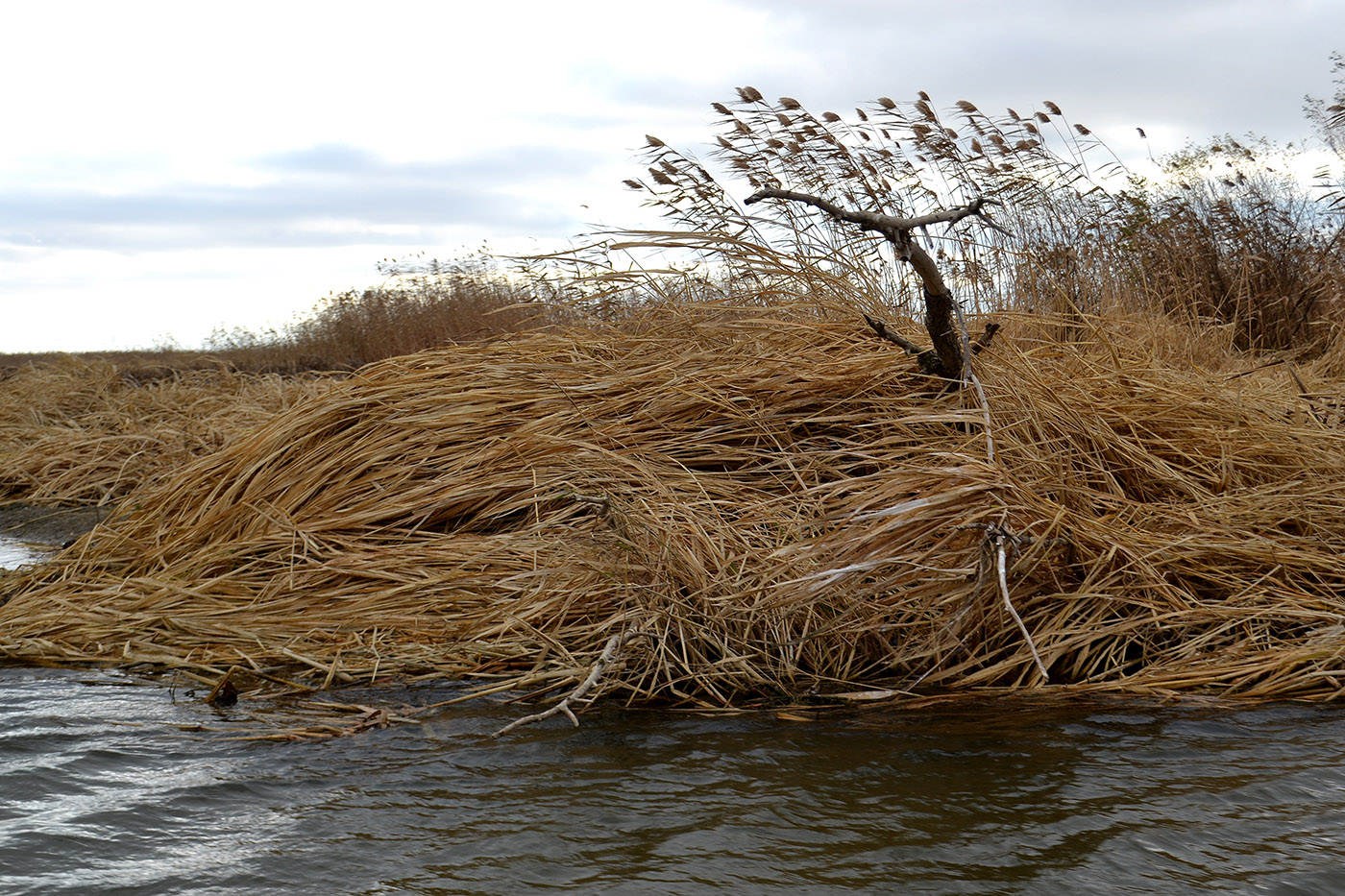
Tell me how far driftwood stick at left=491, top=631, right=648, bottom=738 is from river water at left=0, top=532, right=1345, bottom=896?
4 cm

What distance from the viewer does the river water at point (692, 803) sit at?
1500 millimetres

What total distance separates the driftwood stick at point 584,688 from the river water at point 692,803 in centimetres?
4

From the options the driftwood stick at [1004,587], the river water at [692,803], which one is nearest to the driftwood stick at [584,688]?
the river water at [692,803]

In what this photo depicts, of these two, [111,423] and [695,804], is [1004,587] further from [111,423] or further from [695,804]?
[111,423]

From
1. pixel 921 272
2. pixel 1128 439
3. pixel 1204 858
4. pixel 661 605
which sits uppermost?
pixel 921 272

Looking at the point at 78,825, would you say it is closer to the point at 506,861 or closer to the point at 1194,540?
the point at 506,861

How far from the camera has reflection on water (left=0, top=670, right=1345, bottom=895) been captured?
4.92 feet

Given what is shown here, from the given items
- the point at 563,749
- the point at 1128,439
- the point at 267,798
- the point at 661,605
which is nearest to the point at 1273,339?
the point at 1128,439

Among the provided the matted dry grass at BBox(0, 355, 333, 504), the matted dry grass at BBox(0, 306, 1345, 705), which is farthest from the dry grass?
the matted dry grass at BBox(0, 355, 333, 504)

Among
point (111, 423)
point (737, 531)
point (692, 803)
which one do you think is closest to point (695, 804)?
point (692, 803)

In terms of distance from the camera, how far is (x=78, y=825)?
5.56 ft

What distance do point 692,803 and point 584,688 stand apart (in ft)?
1.29

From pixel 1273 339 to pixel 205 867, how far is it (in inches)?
285

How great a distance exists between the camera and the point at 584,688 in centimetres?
205
